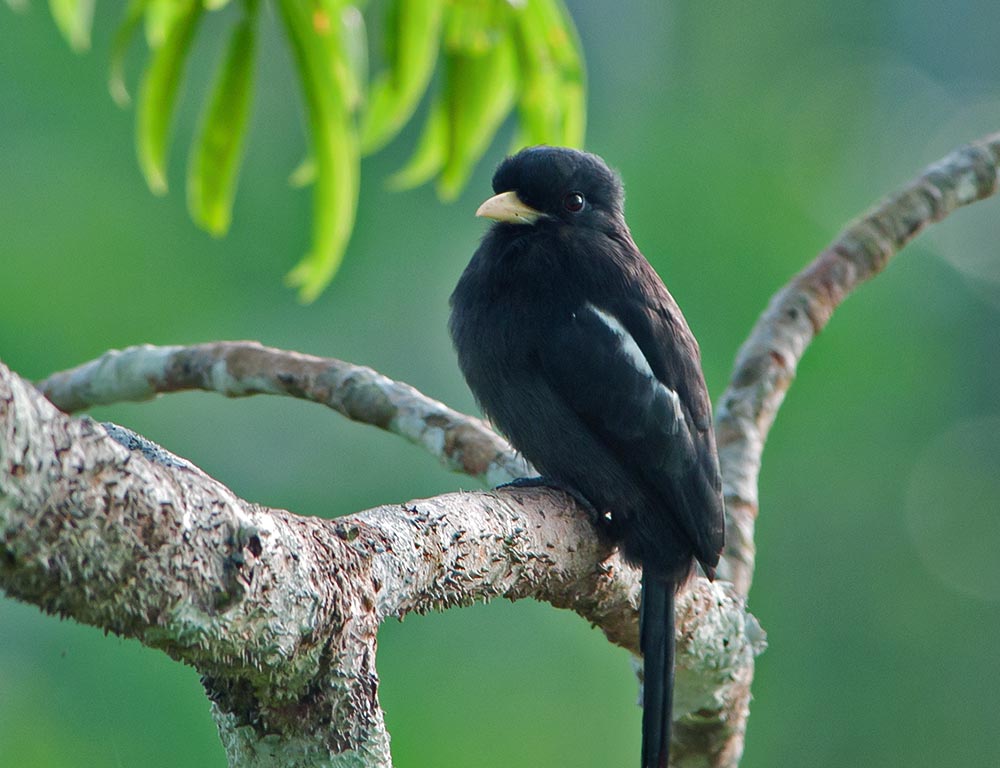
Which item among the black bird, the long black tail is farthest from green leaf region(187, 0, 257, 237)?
the long black tail

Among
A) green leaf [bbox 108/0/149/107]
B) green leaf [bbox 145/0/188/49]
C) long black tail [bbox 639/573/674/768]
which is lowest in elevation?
long black tail [bbox 639/573/674/768]

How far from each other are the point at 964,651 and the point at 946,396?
2530 mm

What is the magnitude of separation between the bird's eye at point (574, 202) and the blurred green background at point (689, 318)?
6.23m

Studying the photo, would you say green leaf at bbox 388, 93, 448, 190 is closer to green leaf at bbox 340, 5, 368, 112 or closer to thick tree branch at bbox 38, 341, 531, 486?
green leaf at bbox 340, 5, 368, 112

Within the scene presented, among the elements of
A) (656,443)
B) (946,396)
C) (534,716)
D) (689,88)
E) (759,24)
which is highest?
(759,24)

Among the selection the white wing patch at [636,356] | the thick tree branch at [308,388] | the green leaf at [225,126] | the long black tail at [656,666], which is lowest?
the long black tail at [656,666]

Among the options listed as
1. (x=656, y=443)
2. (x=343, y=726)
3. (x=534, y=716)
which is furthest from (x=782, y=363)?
(x=534, y=716)

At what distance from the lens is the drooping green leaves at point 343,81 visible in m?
2.49

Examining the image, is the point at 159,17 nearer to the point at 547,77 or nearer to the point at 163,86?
the point at 163,86

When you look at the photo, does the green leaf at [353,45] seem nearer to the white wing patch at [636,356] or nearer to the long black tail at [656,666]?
the white wing patch at [636,356]

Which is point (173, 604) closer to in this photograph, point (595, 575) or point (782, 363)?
point (595, 575)

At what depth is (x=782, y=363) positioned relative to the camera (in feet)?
9.37

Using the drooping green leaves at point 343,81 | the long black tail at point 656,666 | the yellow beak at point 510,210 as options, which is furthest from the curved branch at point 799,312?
the drooping green leaves at point 343,81

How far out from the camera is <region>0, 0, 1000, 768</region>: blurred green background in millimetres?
9750
